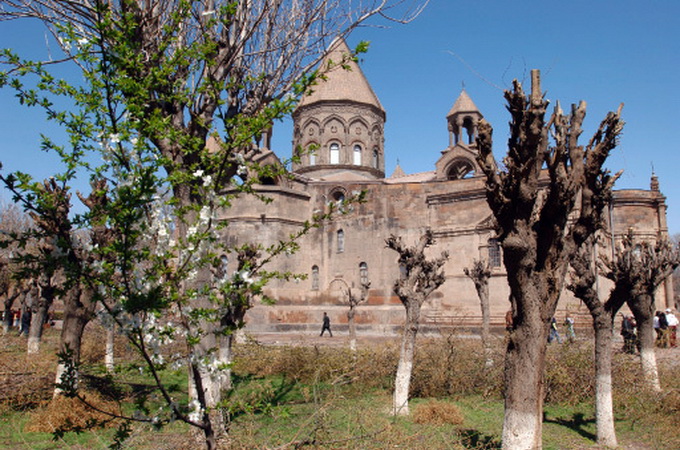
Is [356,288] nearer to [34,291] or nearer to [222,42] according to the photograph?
[34,291]

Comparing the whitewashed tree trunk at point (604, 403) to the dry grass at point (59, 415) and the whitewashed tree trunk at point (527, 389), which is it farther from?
the dry grass at point (59, 415)

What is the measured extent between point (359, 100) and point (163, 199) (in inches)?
1233

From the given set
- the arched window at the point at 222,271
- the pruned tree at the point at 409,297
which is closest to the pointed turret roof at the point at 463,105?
the arched window at the point at 222,271

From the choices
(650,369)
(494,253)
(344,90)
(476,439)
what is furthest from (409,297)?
(344,90)

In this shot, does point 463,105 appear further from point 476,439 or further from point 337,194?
point 476,439

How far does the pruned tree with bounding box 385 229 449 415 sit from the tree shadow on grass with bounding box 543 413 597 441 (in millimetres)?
2332

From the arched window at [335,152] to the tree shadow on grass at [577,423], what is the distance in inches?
1020

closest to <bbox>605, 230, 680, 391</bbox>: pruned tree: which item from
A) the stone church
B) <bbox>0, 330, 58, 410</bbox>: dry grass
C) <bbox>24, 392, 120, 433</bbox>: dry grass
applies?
Result: <bbox>24, 392, 120, 433</bbox>: dry grass

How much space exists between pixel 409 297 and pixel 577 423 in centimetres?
336

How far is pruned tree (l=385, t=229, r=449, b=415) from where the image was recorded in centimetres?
893

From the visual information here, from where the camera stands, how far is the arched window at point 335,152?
3372 cm

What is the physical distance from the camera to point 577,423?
8.59 m

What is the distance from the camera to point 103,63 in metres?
3.68

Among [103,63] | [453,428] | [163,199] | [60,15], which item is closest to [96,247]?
[163,199]
